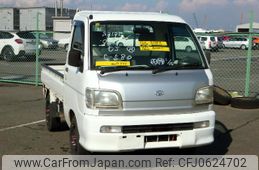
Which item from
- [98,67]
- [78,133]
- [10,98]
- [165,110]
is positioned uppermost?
[98,67]

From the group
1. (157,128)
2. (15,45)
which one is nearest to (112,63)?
(157,128)

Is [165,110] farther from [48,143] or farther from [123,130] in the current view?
[48,143]

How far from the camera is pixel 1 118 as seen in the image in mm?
8867

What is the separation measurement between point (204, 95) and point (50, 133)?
328cm

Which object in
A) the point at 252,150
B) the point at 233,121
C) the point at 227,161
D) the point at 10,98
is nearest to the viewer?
the point at 227,161

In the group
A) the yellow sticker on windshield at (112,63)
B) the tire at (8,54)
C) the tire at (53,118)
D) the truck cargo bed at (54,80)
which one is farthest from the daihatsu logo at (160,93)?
the tire at (8,54)

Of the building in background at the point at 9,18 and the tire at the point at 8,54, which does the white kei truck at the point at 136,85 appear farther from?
the building in background at the point at 9,18

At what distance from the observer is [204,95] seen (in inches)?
214

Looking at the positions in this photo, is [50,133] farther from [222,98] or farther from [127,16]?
[222,98]

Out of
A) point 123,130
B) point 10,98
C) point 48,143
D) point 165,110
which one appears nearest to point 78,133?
point 123,130

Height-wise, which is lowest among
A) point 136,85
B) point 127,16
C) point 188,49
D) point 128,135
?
point 128,135

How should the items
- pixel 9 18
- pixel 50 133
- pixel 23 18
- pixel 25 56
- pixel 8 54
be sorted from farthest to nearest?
pixel 23 18 → pixel 9 18 → pixel 8 54 → pixel 25 56 → pixel 50 133

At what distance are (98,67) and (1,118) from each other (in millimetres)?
4230

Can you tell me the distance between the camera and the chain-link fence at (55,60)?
1350 centimetres
